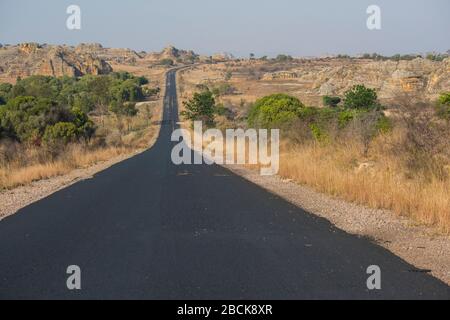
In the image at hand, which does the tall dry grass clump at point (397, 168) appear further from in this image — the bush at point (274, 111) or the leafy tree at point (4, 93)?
the leafy tree at point (4, 93)

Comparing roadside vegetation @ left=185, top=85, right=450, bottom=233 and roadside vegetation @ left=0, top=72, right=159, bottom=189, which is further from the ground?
roadside vegetation @ left=185, top=85, right=450, bottom=233

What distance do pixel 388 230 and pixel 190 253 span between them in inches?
146

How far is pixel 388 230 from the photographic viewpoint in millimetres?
10195

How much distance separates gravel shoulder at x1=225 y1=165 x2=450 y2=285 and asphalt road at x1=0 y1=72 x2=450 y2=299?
A: 0.95ft

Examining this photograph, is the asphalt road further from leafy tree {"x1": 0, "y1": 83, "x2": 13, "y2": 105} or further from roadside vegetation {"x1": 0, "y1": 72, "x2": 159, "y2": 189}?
leafy tree {"x1": 0, "y1": 83, "x2": 13, "y2": 105}

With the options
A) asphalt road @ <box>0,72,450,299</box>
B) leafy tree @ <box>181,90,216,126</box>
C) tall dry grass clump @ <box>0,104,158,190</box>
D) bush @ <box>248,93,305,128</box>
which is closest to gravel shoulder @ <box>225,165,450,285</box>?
asphalt road @ <box>0,72,450,299</box>

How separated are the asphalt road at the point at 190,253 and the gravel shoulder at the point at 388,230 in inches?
11.3

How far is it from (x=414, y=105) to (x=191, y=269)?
10039 mm

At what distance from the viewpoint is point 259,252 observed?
834cm

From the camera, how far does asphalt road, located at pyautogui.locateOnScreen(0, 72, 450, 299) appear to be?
649cm

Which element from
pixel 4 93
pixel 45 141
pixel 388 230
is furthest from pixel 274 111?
pixel 4 93

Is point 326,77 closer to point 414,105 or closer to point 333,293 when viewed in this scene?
point 414,105

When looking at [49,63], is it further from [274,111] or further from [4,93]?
[274,111]
